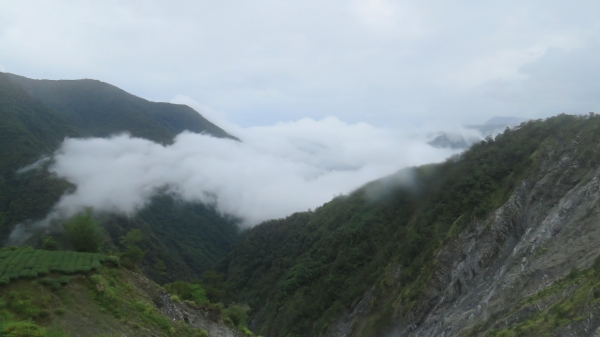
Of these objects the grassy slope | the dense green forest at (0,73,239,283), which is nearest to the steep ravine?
the grassy slope

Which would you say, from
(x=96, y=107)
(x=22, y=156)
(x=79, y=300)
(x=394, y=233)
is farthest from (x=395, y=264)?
(x=96, y=107)

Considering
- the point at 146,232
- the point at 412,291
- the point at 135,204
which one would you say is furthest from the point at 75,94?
the point at 412,291

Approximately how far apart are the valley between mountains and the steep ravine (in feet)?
0.36

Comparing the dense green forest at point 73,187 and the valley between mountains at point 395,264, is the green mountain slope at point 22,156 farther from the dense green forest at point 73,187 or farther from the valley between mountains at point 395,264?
the valley between mountains at point 395,264

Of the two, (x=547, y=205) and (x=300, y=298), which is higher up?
(x=547, y=205)

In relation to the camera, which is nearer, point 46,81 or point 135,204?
point 135,204

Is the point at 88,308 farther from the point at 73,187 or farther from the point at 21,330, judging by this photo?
the point at 73,187

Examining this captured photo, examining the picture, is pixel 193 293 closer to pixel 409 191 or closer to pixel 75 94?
pixel 409 191

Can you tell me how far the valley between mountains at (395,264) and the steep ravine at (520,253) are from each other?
0.11m

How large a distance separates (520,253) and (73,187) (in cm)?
9289

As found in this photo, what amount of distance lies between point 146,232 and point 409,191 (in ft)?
234

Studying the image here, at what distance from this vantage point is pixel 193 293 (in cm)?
3525

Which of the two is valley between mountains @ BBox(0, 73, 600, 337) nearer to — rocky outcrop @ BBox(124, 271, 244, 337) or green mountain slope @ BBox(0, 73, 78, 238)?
rocky outcrop @ BBox(124, 271, 244, 337)

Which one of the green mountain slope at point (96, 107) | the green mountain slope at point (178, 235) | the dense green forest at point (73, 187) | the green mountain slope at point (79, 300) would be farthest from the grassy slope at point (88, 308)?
the green mountain slope at point (96, 107)
